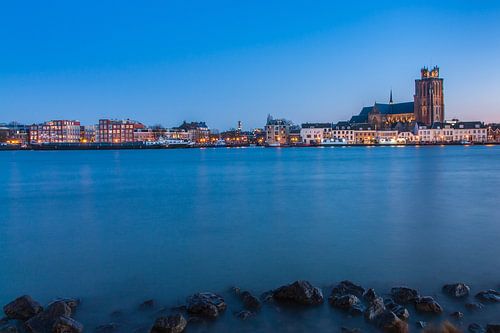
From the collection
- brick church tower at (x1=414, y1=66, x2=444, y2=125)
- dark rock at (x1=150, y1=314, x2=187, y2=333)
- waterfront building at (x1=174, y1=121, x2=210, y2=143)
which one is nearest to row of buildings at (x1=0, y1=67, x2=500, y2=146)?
brick church tower at (x1=414, y1=66, x2=444, y2=125)

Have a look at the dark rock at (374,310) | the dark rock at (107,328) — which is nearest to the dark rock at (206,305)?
the dark rock at (107,328)

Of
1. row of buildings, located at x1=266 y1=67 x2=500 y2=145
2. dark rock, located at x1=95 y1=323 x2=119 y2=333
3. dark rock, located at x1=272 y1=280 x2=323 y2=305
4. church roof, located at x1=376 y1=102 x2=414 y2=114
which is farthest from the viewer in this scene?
church roof, located at x1=376 y1=102 x2=414 y2=114

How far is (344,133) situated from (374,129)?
31.0ft

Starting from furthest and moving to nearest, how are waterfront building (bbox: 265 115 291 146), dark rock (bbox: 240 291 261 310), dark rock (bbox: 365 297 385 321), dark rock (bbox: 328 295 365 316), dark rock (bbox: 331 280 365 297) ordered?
waterfront building (bbox: 265 115 291 146)
dark rock (bbox: 331 280 365 297)
dark rock (bbox: 240 291 261 310)
dark rock (bbox: 328 295 365 316)
dark rock (bbox: 365 297 385 321)

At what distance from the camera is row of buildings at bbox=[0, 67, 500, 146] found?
135750 mm

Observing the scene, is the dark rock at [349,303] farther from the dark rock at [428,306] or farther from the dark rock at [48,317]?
the dark rock at [48,317]

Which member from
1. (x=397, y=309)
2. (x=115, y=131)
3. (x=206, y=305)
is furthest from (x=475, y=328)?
(x=115, y=131)

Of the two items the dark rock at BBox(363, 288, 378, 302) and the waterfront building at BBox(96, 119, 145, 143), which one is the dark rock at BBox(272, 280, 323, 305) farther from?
the waterfront building at BBox(96, 119, 145, 143)

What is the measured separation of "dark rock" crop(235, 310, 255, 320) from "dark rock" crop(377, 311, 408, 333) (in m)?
2.10

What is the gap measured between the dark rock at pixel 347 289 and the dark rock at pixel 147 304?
133 inches

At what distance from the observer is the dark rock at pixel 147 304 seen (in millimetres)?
8445

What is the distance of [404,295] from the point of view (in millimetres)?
8469

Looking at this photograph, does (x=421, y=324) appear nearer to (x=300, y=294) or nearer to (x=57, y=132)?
(x=300, y=294)

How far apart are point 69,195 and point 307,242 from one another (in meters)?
18.7
